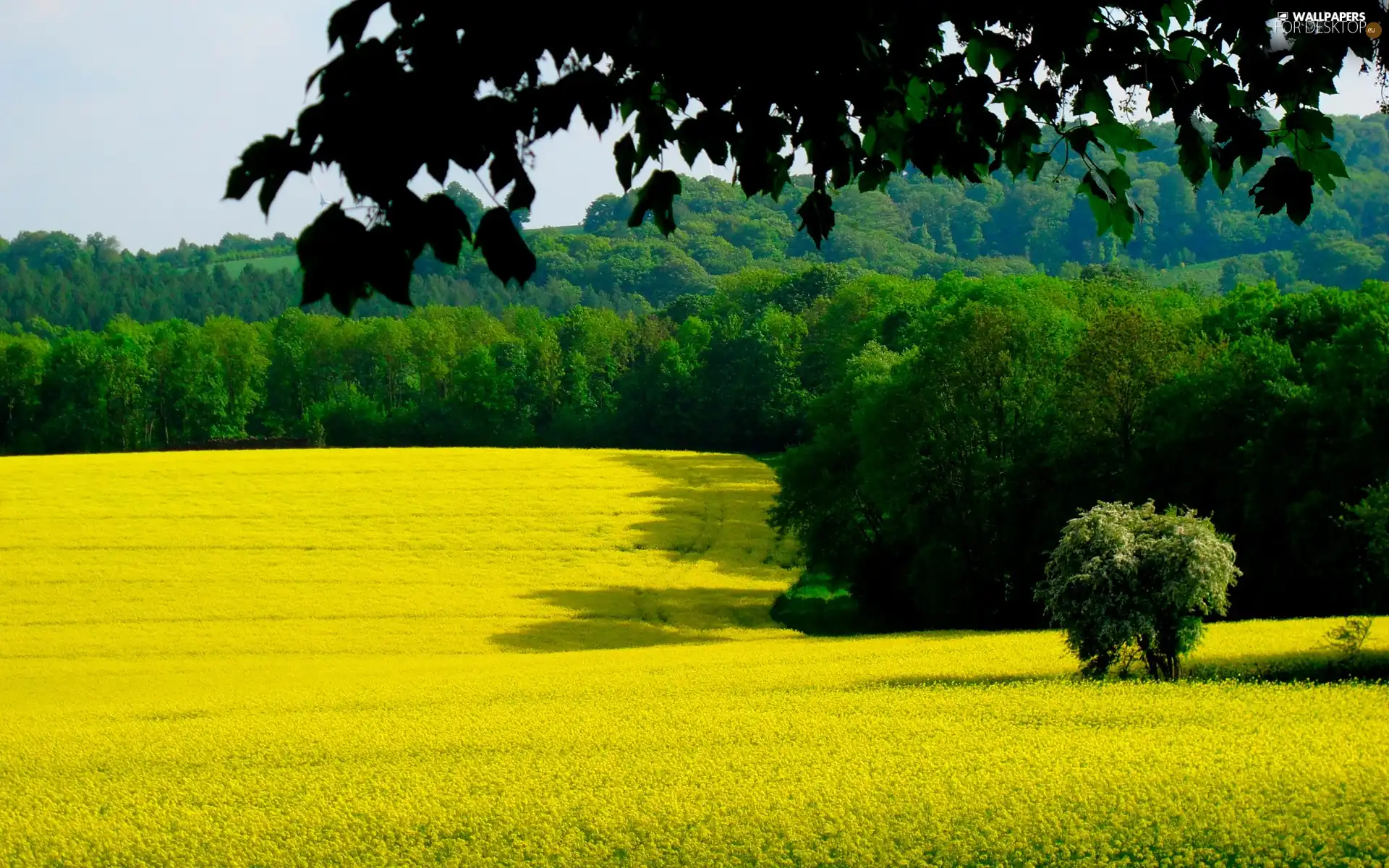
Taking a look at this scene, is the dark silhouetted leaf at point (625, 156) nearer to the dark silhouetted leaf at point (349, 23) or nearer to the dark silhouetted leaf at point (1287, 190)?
the dark silhouetted leaf at point (349, 23)

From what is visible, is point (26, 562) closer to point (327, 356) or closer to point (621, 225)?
point (327, 356)

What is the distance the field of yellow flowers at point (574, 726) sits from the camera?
1370cm

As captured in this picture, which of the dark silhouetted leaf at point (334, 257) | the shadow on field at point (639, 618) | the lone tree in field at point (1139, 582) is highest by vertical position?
the dark silhouetted leaf at point (334, 257)

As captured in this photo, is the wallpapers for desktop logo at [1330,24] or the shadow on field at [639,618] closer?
the wallpapers for desktop logo at [1330,24]

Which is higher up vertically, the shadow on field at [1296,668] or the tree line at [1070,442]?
the tree line at [1070,442]

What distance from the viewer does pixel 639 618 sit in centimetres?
4081

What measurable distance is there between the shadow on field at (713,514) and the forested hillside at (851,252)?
262ft

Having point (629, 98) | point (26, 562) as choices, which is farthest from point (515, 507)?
point (629, 98)

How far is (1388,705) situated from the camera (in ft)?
61.2

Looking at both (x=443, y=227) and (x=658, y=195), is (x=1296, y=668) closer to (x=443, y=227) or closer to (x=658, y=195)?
(x=658, y=195)

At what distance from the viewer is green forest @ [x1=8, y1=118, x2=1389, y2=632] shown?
3778 cm

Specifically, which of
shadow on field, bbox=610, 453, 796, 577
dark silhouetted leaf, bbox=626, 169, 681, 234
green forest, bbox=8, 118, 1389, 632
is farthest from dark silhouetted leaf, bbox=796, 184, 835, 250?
shadow on field, bbox=610, 453, 796, 577

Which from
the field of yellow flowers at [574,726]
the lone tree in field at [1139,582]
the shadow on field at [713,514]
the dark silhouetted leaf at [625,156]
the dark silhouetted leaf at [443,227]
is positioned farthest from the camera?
the shadow on field at [713,514]

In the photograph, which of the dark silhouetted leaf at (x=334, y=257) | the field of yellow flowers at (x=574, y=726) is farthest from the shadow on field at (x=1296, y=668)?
the dark silhouetted leaf at (x=334, y=257)
